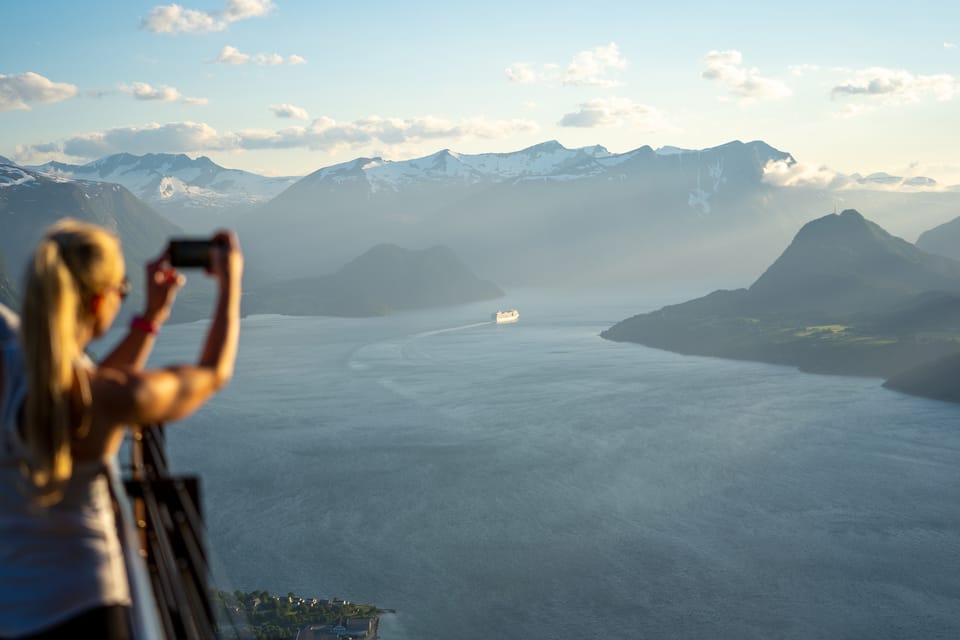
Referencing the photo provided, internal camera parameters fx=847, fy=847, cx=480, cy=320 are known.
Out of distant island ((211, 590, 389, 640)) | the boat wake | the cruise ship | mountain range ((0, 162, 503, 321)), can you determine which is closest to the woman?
distant island ((211, 590, 389, 640))

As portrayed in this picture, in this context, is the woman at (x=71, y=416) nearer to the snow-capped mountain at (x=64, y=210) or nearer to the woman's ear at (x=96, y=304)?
the woman's ear at (x=96, y=304)

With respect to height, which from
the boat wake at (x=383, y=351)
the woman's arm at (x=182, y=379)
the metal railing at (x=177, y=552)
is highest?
the woman's arm at (x=182, y=379)

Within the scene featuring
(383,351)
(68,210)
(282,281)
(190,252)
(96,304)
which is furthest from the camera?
(282,281)

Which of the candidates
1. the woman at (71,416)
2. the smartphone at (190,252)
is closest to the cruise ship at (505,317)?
the smartphone at (190,252)

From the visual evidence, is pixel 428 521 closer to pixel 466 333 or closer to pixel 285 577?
pixel 285 577

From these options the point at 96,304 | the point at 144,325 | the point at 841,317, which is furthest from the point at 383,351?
the point at 96,304

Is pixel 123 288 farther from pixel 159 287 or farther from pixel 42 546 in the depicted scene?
pixel 42 546
